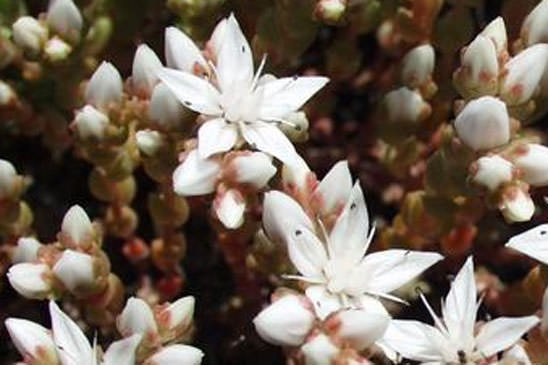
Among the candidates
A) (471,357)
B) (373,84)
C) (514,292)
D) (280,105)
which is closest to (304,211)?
(280,105)

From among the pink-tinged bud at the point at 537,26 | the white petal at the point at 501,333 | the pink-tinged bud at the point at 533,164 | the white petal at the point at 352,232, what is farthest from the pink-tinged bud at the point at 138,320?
the pink-tinged bud at the point at 537,26

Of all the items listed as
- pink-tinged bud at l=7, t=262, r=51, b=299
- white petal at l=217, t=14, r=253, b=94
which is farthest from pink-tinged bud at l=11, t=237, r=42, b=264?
white petal at l=217, t=14, r=253, b=94

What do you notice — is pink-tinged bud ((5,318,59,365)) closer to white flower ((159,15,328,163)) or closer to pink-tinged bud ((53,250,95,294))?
pink-tinged bud ((53,250,95,294))

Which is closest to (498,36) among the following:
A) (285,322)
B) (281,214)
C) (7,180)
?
(281,214)

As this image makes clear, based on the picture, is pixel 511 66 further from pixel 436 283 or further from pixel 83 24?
pixel 83 24

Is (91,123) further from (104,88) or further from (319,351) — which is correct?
(319,351)

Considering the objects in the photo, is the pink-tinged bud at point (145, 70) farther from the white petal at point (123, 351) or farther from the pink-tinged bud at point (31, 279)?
the white petal at point (123, 351)
